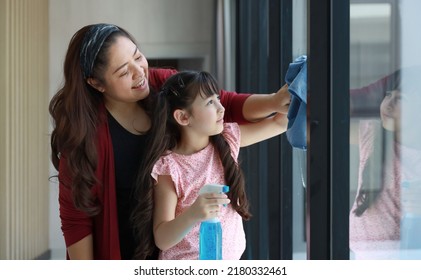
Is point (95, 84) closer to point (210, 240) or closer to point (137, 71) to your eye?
point (137, 71)

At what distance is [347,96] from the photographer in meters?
1.12

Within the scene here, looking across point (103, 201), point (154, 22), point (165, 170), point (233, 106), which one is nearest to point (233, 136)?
point (233, 106)

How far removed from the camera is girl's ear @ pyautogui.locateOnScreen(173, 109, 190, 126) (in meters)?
1.38

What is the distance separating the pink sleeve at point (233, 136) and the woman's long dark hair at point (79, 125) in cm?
26

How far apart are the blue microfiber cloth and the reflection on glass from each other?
0.16 m

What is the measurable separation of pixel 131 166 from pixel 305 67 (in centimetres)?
41

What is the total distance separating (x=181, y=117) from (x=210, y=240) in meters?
0.26

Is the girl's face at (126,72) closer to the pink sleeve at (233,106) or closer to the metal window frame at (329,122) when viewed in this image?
the pink sleeve at (233,106)

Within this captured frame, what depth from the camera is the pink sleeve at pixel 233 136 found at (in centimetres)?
145

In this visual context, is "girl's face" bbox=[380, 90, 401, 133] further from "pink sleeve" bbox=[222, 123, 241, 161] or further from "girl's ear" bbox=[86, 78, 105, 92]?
"girl's ear" bbox=[86, 78, 105, 92]

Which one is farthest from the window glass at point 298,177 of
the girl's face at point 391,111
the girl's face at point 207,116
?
the girl's face at point 391,111

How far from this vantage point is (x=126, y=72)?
1362mm

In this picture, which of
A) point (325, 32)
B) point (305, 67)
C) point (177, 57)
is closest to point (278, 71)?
point (305, 67)
